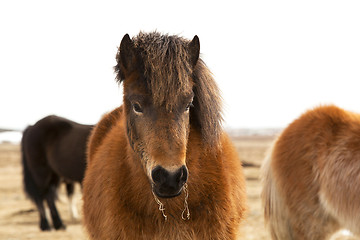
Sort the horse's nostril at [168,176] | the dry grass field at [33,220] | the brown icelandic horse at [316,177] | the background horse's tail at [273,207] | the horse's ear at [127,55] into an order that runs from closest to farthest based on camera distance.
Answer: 1. the horse's nostril at [168,176]
2. the horse's ear at [127,55]
3. the brown icelandic horse at [316,177]
4. the background horse's tail at [273,207]
5. the dry grass field at [33,220]

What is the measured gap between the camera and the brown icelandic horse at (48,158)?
725 cm

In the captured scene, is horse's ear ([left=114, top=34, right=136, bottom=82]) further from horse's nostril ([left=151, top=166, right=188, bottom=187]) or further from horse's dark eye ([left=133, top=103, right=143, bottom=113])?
horse's nostril ([left=151, top=166, right=188, bottom=187])

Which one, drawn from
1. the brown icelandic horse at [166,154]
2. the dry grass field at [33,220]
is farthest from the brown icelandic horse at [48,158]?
the brown icelandic horse at [166,154]

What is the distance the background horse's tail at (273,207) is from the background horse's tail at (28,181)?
521 centimetres

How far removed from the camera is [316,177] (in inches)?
160

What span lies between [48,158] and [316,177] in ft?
18.6

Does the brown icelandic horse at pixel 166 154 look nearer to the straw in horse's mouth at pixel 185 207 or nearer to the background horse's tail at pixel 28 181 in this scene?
the straw in horse's mouth at pixel 185 207

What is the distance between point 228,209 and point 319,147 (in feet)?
7.44

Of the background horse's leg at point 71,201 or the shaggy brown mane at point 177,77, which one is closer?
the shaggy brown mane at point 177,77

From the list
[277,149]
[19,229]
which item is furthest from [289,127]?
[19,229]

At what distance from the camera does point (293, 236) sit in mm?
4258

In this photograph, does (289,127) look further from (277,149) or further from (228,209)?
(228,209)

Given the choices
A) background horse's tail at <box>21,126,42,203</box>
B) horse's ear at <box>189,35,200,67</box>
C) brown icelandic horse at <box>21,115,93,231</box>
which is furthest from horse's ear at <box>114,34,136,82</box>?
background horse's tail at <box>21,126,42,203</box>

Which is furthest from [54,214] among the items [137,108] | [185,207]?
[137,108]
